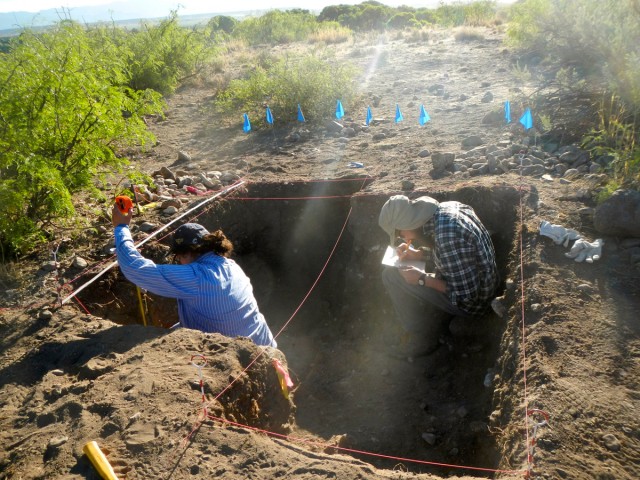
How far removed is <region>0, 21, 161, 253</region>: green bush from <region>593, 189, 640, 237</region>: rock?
4511 mm

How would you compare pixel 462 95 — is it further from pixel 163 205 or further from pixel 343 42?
pixel 343 42

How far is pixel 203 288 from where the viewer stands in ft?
12.1

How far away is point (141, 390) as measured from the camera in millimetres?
3098

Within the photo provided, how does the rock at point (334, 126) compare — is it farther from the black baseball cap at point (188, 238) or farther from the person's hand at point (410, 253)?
the black baseball cap at point (188, 238)

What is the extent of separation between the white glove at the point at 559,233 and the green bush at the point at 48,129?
4.11m

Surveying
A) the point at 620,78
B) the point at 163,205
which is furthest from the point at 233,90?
the point at 620,78

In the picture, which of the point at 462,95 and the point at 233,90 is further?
the point at 233,90

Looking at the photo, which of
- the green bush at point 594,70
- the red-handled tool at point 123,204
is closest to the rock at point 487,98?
the green bush at point 594,70

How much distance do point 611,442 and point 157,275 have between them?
2890 mm

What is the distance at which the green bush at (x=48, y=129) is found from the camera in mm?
4527

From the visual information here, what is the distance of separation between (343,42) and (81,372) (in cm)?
1669

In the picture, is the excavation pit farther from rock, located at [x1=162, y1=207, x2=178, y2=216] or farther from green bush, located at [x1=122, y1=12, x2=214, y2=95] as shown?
green bush, located at [x1=122, y1=12, x2=214, y2=95]

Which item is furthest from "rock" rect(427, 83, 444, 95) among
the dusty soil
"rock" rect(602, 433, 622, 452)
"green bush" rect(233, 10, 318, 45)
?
"green bush" rect(233, 10, 318, 45)

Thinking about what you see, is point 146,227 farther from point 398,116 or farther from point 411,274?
point 398,116
